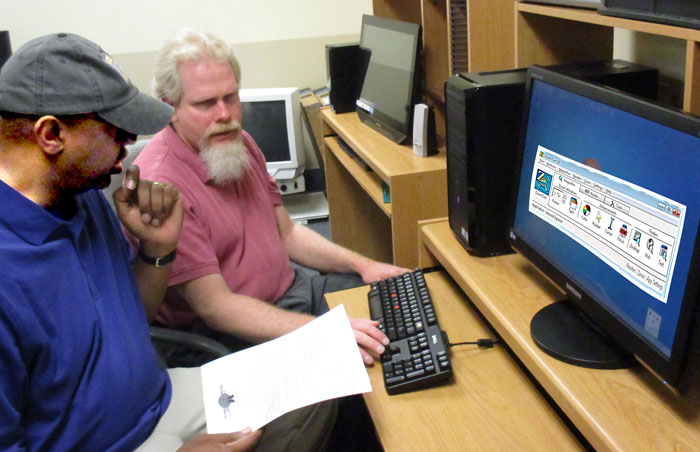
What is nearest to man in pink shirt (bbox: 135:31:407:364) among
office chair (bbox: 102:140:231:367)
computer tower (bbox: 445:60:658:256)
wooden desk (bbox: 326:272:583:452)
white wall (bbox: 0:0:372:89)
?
office chair (bbox: 102:140:231:367)

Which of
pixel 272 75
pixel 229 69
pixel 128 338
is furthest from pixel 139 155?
pixel 272 75

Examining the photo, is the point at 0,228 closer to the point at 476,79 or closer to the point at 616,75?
the point at 476,79

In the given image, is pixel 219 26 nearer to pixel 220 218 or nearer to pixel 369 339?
pixel 220 218

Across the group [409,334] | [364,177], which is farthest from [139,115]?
[364,177]

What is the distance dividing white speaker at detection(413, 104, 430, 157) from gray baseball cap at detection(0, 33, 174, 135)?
108 cm

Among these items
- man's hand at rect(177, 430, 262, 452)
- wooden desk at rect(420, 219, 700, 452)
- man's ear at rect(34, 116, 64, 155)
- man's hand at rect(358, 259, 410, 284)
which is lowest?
man's hand at rect(177, 430, 262, 452)

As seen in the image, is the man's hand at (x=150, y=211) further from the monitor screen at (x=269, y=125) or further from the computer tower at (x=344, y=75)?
the monitor screen at (x=269, y=125)

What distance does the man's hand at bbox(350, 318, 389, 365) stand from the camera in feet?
4.24

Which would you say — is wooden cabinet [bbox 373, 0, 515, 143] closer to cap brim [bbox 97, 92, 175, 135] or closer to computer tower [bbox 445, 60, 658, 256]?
computer tower [bbox 445, 60, 658, 256]

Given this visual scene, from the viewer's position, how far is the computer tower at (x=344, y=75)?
9.29ft

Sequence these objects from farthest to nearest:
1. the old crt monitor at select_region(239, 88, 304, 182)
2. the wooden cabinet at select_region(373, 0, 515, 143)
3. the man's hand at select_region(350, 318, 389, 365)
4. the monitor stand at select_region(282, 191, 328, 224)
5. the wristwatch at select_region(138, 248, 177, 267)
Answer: the monitor stand at select_region(282, 191, 328, 224), the old crt monitor at select_region(239, 88, 304, 182), the wooden cabinet at select_region(373, 0, 515, 143), the wristwatch at select_region(138, 248, 177, 267), the man's hand at select_region(350, 318, 389, 365)

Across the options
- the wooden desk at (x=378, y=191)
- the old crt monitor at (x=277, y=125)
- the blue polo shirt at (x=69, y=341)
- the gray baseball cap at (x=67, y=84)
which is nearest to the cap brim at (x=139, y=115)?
the gray baseball cap at (x=67, y=84)

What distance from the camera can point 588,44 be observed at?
1607 millimetres

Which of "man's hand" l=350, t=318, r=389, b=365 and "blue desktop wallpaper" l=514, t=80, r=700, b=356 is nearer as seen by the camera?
"blue desktop wallpaper" l=514, t=80, r=700, b=356
